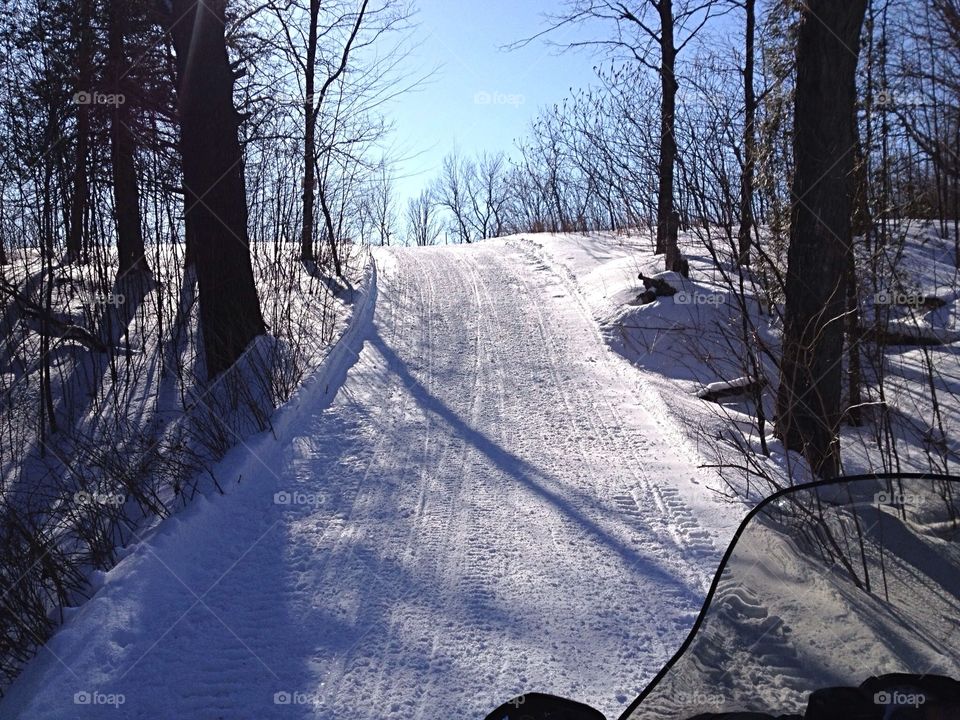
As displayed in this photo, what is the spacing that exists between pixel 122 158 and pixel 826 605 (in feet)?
37.0

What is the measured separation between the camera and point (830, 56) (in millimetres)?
5820

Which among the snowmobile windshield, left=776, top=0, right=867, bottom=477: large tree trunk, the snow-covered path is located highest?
left=776, top=0, right=867, bottom=477: large tree trunk

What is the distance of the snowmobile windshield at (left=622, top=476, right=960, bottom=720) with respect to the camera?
1.80 m

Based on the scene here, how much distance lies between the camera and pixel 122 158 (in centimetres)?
1076

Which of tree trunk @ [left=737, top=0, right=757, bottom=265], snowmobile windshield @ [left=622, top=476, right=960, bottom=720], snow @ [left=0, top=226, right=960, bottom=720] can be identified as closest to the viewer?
snowmobile windshield @ [left=622, top=476, right=960, bottom=720]

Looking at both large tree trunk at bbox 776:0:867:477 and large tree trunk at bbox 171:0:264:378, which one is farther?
large tree trunk at bbox 171:0:264:378

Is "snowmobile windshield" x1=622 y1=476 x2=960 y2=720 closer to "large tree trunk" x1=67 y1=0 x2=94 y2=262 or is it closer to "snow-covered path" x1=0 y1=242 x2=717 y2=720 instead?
"snow-covered path" x1=0 y1=242 x2=717 y2=720

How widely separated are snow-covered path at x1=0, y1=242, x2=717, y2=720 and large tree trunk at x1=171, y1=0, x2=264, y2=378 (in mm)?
1952

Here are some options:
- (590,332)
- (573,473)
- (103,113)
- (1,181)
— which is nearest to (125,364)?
(1,181)

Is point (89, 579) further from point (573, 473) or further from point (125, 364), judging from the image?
point (125, 364)

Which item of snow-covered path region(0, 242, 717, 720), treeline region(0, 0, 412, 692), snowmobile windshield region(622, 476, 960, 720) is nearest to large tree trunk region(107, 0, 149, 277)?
treeline region(0, 0, 412, 692)

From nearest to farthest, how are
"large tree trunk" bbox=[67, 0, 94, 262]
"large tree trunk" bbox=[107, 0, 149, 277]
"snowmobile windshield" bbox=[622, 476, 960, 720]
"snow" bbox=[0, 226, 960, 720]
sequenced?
"snowmobile windshield" bbox=[622, 476, 960, 720], "snow" bbox=[0, 226, 960, 720], "large tree trunk" bbox=[67, 0, 94, 262], "large tree trunk" bbox=[107, 0, 149, 277]

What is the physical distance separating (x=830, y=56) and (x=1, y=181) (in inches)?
325

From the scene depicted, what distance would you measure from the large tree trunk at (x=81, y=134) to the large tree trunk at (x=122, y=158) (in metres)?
0.37
